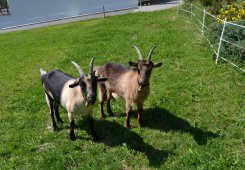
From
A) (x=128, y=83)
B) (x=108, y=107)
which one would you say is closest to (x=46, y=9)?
(x=108, y=107)

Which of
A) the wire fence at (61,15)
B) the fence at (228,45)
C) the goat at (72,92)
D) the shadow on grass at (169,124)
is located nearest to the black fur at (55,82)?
the goat at (72,92)

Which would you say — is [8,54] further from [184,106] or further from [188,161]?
[188,161]

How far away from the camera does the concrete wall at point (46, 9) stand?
114 ft

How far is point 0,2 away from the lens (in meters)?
35.7

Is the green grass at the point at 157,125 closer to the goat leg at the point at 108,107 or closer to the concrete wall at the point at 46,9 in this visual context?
the goat leg at the point at 108,107

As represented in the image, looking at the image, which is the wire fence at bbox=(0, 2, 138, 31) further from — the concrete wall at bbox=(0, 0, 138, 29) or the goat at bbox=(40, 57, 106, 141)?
the goat at bbox=(40, 57, 106, 141)

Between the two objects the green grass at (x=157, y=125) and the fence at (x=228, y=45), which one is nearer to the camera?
the green grass at (x=157, y=125)

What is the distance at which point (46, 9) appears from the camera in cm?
3503

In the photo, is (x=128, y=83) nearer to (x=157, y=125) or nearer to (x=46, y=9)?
(x=157, y=125)

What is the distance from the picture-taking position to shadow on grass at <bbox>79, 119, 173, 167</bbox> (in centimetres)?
588

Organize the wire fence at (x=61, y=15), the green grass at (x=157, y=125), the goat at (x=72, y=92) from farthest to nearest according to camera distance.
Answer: the wire fence at (x=61, y=15) → the green grass at (x=157, y=125) → the goat at (x=72, y=92)

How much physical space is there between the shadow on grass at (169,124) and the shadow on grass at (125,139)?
0.58 m

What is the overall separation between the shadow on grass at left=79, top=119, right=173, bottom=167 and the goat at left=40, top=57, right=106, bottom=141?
13.0 inches

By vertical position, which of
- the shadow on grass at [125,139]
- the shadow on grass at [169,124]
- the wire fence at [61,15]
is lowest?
the wire fence at [61,15]
